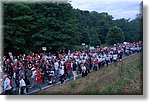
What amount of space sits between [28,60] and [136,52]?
2106mm

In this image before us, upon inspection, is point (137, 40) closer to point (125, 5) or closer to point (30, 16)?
point (125, 5)

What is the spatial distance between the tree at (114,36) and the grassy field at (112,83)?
44 cm

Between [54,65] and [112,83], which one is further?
[54,65]

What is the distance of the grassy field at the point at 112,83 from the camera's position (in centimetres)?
1224

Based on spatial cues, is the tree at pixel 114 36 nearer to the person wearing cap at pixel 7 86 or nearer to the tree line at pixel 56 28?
the tree line at pixel 56 28

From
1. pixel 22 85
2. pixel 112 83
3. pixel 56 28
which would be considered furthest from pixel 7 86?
pixel 112 83

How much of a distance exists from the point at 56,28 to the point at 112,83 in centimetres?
153

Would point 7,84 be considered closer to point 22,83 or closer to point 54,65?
point 22,83

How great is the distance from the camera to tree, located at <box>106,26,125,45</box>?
12.5m

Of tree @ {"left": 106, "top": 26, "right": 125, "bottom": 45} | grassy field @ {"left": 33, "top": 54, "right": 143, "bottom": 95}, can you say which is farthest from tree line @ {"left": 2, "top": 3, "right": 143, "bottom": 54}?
grassy field @ {"left": 33, "top": 54, "right": 143, "bottom": 95}

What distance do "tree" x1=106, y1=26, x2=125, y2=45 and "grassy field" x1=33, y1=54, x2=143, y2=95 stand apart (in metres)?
0.44

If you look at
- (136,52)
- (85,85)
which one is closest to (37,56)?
(85,85)

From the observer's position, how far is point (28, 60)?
12633mm

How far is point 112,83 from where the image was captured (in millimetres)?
12344
